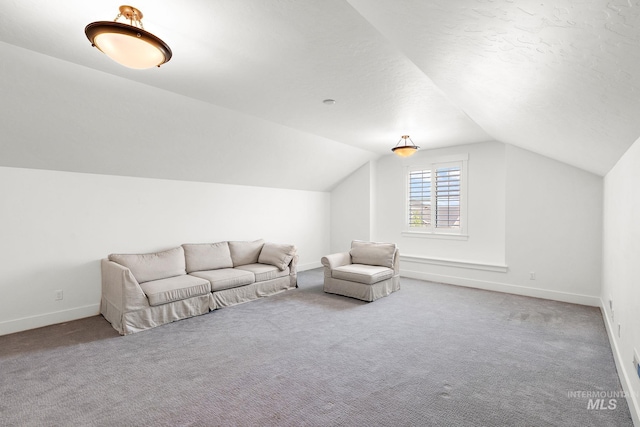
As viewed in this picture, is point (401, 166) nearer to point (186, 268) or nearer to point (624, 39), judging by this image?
point (186, 268)

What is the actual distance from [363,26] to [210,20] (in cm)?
104

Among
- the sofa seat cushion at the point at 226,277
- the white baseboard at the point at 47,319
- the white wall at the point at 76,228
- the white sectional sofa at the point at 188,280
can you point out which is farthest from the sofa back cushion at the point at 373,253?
the white baseboard at the point at 47,319

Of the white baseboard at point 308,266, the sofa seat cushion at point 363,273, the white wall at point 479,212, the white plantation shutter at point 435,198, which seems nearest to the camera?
the sofa seat cushion at point 363,273

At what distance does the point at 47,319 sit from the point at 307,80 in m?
4.19

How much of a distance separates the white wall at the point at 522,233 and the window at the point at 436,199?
18cm

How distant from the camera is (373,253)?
5379mm

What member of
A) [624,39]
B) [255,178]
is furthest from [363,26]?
[255,178]

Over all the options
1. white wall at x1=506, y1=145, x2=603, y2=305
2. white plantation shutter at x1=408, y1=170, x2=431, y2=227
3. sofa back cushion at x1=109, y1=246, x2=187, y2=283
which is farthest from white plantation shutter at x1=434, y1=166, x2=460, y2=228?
sofa back cushion at x1=109, y1=246, x2=187, y2=283

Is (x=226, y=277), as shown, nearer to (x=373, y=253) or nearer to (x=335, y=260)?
(x=335, y=260)

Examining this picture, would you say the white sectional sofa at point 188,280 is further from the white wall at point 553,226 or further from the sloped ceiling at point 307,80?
the white wall at point 553,226

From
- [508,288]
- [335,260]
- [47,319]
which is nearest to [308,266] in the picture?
[335,260]

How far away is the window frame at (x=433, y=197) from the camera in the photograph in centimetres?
596

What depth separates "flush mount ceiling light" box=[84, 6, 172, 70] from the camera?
→ 180 cm

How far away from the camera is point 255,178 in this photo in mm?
5855
